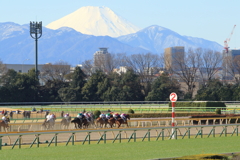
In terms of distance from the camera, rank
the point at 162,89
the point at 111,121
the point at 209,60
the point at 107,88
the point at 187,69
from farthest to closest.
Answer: the point at 209,60 → the point at 187,69 → the point at 107,88 → the point at 162,89 → the point at 111,121

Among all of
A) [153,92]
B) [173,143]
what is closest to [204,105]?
[153,92]

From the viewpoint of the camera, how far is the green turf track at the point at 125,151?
51.0 feet

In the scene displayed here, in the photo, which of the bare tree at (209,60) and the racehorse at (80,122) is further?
the bare tree at (209,60)

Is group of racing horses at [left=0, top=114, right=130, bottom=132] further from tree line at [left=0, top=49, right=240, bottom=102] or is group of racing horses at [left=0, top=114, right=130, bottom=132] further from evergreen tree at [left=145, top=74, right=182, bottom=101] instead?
evergreen tree at [left=145, top=74, right=182, bottom=101]

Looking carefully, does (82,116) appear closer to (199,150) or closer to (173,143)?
(173,143)

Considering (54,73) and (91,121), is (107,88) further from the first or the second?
(91,121)

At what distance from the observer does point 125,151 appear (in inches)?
674

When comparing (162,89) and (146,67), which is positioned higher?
(146,67)

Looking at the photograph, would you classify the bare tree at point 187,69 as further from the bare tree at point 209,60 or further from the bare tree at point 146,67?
the bare tree at point 146,67

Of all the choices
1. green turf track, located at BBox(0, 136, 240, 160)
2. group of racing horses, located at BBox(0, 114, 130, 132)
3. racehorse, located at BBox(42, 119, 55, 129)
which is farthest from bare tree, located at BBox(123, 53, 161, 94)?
green turf track, located at BBox(0, 136, 240, 160)

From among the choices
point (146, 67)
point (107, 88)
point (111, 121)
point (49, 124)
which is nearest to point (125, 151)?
point (49, 124)

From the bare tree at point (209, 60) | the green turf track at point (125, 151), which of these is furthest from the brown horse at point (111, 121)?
the bare tree at point (209, 60)

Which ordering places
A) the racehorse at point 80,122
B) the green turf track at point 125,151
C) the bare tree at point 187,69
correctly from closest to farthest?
the green turf track at point 125,151 < the racehorse at point 80,122 < the bare tree at point 187,69

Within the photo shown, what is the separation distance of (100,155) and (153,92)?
A: 62214 millimetres
